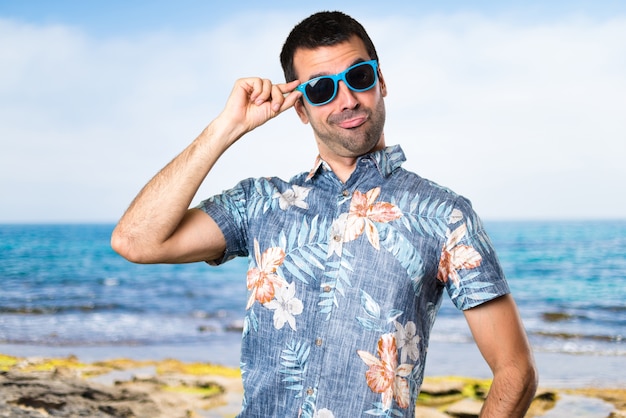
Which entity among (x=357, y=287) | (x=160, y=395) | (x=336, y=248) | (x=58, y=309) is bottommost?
(x=58, y=309)

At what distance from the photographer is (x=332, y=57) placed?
7.14ft

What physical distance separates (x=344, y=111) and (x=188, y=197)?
19.9 inches

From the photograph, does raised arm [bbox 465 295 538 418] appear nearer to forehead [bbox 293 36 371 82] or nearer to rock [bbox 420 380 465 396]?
forehead [bbox 293 36 371 82]

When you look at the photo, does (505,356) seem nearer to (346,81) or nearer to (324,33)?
(346,81)

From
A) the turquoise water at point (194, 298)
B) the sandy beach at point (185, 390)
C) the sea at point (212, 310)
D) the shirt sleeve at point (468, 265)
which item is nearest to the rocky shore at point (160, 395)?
the sandy beach at point (185, 390)

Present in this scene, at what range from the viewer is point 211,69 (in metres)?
22.2

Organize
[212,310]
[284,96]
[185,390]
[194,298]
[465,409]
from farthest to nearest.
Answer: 1. [194,298]
2. [212,310]
3. [185,390]
4. [465,409]
5. [284,96]

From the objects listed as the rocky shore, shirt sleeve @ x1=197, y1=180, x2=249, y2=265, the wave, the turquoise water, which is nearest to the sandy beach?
the rocky shore

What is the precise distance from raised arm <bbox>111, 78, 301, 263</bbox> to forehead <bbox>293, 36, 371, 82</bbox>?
0.09m

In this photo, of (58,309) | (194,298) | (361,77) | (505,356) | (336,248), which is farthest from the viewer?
(194,298)

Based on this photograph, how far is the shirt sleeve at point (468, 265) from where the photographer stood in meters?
1.92

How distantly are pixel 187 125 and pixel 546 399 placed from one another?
1977 cm

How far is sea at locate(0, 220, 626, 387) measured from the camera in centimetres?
920

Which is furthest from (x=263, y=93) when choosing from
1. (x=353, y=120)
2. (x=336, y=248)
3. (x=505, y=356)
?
(x=505, y=356)
